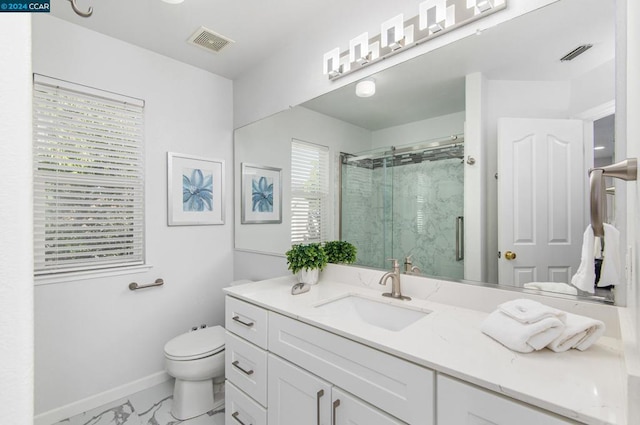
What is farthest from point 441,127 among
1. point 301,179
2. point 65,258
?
point 65,258

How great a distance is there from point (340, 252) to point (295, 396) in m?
0.84

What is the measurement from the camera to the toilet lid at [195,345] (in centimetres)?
177

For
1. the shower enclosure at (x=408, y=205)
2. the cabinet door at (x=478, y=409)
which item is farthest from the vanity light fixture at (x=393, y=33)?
the cabinet door at (x=478, y=409)

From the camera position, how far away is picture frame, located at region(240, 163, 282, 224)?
2312 millimetres

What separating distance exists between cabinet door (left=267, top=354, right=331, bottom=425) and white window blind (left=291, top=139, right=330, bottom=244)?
0.85m

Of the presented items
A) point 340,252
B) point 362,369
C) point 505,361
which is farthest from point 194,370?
point 505,361

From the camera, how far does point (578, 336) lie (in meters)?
0.87

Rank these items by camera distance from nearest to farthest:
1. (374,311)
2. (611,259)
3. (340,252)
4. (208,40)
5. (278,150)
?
(611,259) → (374,311) → (340,252) → (208,40) → (278,150)

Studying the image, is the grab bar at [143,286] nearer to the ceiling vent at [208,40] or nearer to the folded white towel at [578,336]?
the ceiling vent at [208,40]

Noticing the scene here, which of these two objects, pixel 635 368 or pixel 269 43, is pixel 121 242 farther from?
pixel 635 368

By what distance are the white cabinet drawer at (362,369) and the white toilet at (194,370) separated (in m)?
0.75

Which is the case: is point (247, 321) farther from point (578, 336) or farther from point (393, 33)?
point (393, 33)
